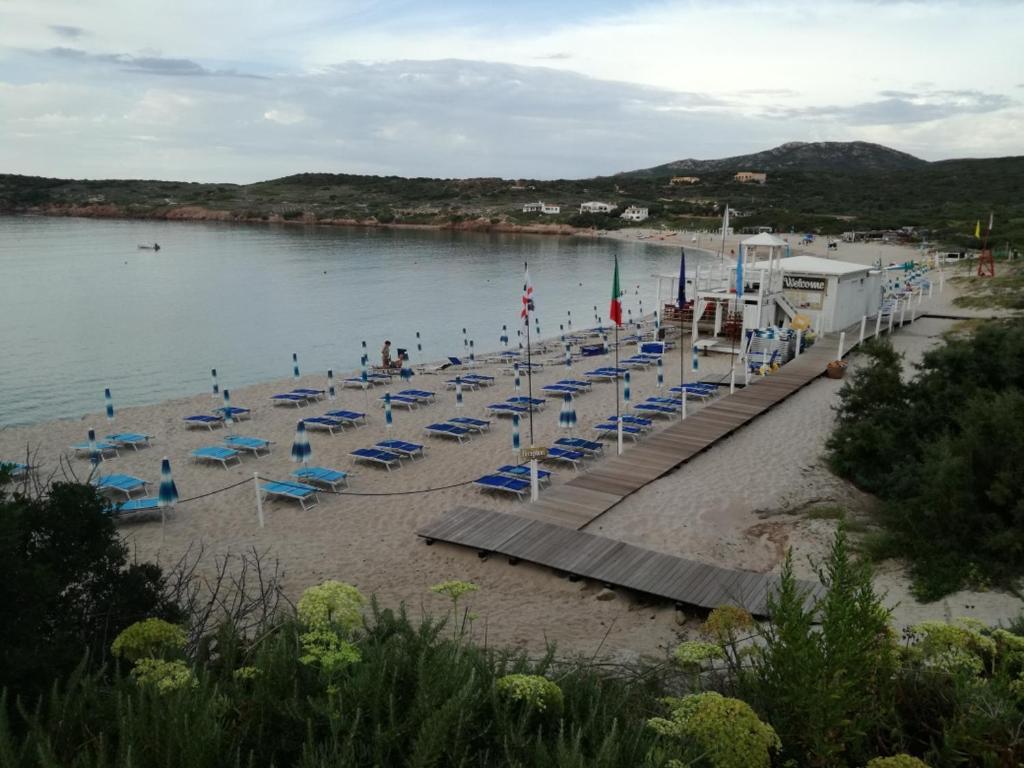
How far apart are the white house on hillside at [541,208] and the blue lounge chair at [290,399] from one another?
320 ft

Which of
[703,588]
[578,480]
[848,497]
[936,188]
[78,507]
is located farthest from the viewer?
[936,188]

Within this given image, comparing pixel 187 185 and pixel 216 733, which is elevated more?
pixel 187 185

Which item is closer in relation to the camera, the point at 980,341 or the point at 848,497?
the point at 848,497

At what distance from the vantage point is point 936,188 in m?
112

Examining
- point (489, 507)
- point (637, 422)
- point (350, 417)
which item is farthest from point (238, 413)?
point (637, 422)

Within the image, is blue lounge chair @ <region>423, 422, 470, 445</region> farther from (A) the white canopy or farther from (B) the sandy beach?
(A) the white canopy

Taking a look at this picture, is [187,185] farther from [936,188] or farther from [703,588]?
[703,588]

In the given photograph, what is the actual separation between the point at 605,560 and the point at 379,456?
6.57m

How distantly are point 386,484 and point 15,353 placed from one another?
76.1 ft

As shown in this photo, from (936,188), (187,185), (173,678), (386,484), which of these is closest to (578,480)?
(386,484)

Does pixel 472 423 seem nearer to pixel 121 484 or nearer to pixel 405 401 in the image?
pixel 405 401

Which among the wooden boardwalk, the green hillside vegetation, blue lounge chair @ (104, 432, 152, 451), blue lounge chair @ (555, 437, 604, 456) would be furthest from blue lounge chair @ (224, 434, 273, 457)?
the green hillside vegetation

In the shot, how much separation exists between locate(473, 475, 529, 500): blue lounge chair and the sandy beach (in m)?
0.24

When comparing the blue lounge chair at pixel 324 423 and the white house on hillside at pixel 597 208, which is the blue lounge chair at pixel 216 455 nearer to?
the blue lounge chair at pixel 324 423
